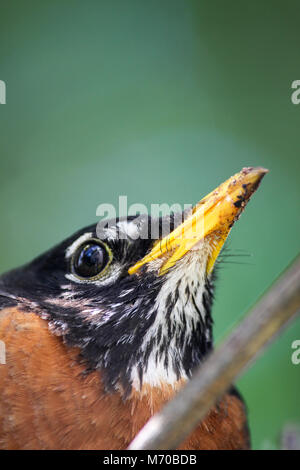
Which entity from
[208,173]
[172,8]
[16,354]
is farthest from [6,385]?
[172,8]

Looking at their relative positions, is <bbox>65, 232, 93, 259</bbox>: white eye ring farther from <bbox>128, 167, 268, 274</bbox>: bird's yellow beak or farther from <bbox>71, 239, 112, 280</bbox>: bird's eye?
<bbox>128, 167, 268, 274</bbox>: bird's yellow beak

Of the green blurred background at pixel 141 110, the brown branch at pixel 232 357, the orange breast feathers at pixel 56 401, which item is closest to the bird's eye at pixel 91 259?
the orange breast feathers at pixel 56 401

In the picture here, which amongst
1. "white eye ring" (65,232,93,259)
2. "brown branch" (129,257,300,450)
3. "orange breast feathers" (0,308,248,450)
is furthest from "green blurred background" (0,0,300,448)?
"brown branch" (129,257,300,450)

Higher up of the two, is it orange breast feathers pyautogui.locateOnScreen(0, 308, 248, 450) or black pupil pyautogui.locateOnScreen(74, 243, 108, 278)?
black pupil pyautogui.locateOnScreen(74, 243, 108, 278)

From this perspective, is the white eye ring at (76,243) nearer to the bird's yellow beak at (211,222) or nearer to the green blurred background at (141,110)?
the bird's yellow beak at (211,222)

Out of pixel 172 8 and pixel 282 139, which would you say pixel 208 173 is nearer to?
pixel 282 139

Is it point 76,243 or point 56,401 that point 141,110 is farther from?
point 56,401
